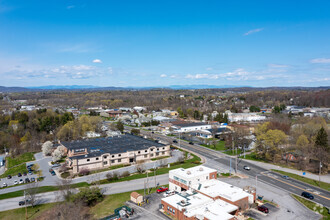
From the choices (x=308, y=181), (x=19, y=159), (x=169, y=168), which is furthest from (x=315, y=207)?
(x=19, y=159)

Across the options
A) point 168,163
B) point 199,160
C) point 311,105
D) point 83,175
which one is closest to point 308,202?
point 199,160

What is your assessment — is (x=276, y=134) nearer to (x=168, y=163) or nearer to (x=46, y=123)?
(x=168, y=163)

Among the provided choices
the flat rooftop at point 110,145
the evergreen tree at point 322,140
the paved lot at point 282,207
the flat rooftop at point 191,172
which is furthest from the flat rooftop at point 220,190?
the evergreen tree at point 322,140

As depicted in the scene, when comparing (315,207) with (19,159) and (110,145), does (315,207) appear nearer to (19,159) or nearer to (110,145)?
(110,145)

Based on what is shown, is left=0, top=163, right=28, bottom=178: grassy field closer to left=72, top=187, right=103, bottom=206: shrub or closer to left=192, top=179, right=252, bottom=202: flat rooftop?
left=72, top=187, right=103, bottom=206: shrub

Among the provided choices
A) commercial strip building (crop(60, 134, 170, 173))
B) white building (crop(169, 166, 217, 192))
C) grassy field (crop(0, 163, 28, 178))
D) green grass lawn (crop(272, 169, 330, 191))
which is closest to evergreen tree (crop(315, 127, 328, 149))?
green grass lawn (crop(272, 169, 330, 191))
